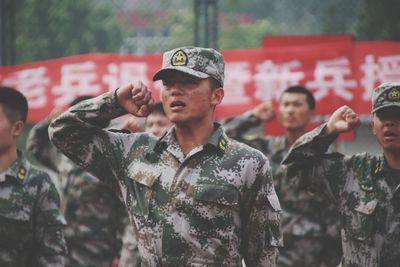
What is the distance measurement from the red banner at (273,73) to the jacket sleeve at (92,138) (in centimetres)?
541

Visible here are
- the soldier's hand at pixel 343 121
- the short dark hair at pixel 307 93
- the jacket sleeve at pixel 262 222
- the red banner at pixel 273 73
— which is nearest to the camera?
the jacket sleeve at pixel 262 222

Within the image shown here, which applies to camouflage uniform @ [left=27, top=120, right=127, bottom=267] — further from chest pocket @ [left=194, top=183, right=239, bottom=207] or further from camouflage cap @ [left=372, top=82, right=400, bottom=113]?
chest pocket @ [left=194, top=183, right=239, bottom=207]

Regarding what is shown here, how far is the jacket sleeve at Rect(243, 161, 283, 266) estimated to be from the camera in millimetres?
4883

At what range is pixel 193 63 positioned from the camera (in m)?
4.84

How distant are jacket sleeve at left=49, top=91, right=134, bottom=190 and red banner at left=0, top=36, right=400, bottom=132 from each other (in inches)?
213

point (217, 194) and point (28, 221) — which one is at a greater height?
point (217, 194)

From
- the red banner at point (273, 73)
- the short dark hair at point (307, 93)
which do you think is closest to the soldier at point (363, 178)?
the short dark hair at point (307, 93)

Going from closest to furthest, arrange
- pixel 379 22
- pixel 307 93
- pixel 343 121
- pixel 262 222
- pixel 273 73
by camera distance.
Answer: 1. pixel 262 222
2. pixel 343 121
3. pixel 307 93
4. pixel 273 73
5. pixel 379 22

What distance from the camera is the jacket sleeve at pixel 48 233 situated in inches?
233

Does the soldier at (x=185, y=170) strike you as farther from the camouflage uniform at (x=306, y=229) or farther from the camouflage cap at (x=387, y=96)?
the camouflage uniform at (x=306, y=229)

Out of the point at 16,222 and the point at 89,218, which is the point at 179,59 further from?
the point at 89,218

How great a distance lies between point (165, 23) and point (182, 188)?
339 inches

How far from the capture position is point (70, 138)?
496cm

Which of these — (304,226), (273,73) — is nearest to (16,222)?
(304,226)
